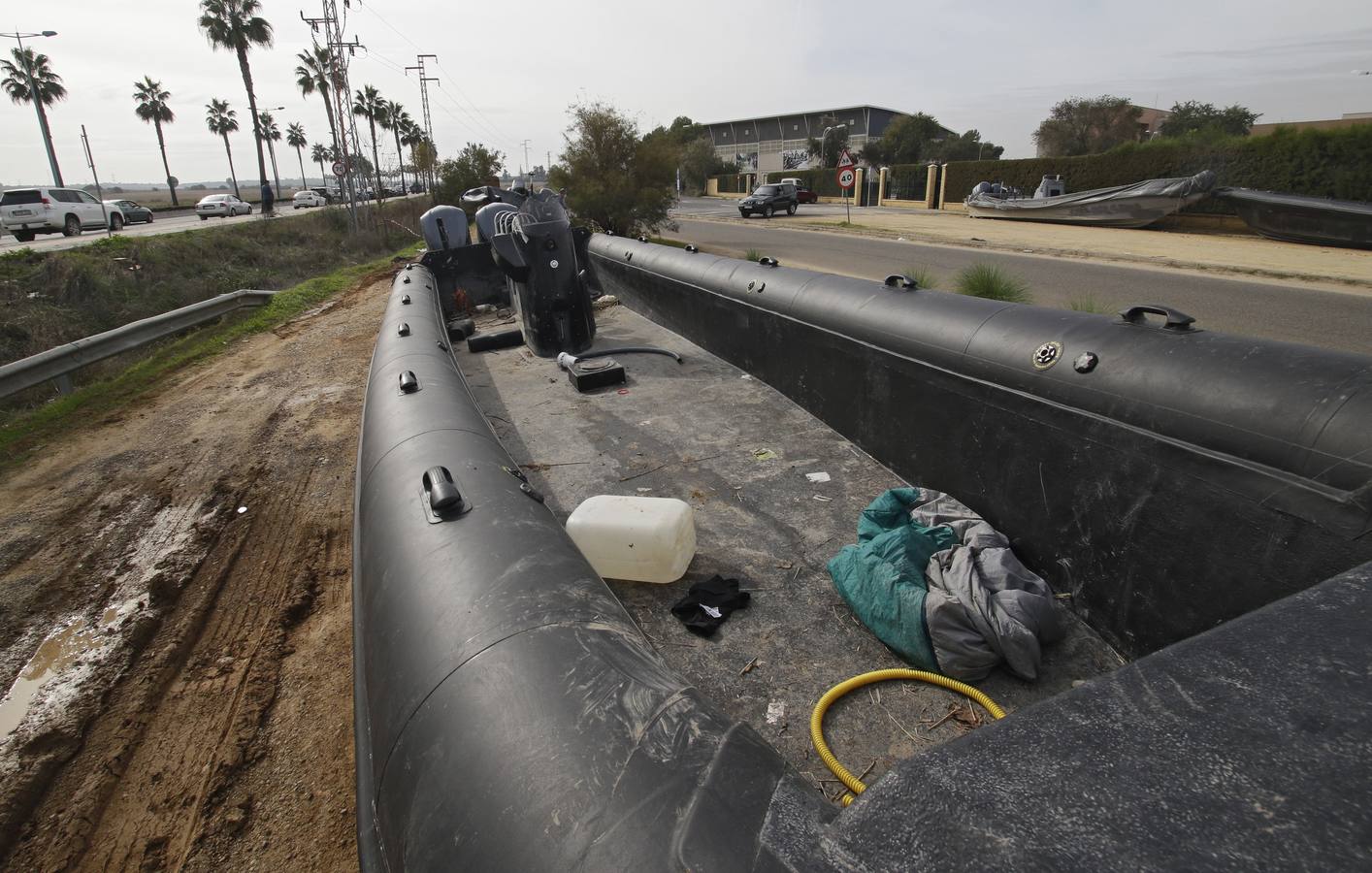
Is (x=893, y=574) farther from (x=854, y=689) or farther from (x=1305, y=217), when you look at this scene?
(x=1305, y=217)

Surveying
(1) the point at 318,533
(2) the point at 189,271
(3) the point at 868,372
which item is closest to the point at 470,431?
(1) the point at 318,533

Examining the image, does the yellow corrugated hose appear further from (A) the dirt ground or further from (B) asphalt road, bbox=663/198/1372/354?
(B) asphalt road, bbox=663/198/1372/354

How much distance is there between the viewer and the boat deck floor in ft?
8.03

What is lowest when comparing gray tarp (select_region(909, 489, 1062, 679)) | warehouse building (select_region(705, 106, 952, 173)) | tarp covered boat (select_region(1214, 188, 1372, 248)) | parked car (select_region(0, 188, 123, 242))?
gray tarp (select_region(909, 489, 1062, 679))

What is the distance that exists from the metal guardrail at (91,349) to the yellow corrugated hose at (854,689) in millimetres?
9062

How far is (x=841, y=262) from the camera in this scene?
47.6ft

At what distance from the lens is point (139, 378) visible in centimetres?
844

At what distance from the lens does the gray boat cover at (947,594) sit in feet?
8.28

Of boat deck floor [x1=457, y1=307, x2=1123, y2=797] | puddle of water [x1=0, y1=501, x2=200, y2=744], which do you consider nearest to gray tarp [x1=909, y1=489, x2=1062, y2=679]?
boat deck floor [x1=457, y1=307, x2=1123, y2=797]

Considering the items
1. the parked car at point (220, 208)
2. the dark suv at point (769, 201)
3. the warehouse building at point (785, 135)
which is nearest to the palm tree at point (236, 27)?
the parked car at point (220, 208)

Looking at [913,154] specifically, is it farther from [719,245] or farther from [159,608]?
[159,608]

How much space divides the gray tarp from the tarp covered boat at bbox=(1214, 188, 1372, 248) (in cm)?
1754

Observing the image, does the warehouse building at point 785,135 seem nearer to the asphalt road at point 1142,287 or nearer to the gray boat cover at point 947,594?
the asphalt road at point 1142,287

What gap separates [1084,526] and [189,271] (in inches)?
764
